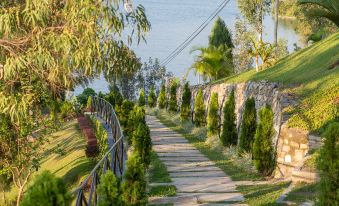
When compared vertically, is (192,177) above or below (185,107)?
below

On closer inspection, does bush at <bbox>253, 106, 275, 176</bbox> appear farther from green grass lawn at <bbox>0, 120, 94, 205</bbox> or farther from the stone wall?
green grass lawn at <bbox>0, 120, 94, 205</bbox>

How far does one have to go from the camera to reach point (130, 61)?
1138 centimetres

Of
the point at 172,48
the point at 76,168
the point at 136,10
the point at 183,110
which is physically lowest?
the point at 76,168

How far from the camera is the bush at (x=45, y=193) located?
462 cm

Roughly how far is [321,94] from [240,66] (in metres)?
30.3

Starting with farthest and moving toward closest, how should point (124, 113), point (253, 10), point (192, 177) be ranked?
point (253, 10)
point (124, 113)
point (192, 177)

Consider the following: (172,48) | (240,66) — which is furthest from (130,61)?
(172,48)

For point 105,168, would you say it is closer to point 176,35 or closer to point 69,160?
point 69,160

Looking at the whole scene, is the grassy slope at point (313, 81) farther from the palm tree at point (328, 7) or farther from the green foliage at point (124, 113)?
the green foliage at point (124, 113)

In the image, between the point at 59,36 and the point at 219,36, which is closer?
the point at 59,36

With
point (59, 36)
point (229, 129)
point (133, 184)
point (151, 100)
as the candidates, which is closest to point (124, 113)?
point (229, 129)

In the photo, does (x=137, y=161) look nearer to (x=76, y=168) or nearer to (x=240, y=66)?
(x=76, y=168)

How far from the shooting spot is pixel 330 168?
7.27 meters

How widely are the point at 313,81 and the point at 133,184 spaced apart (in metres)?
8.44
